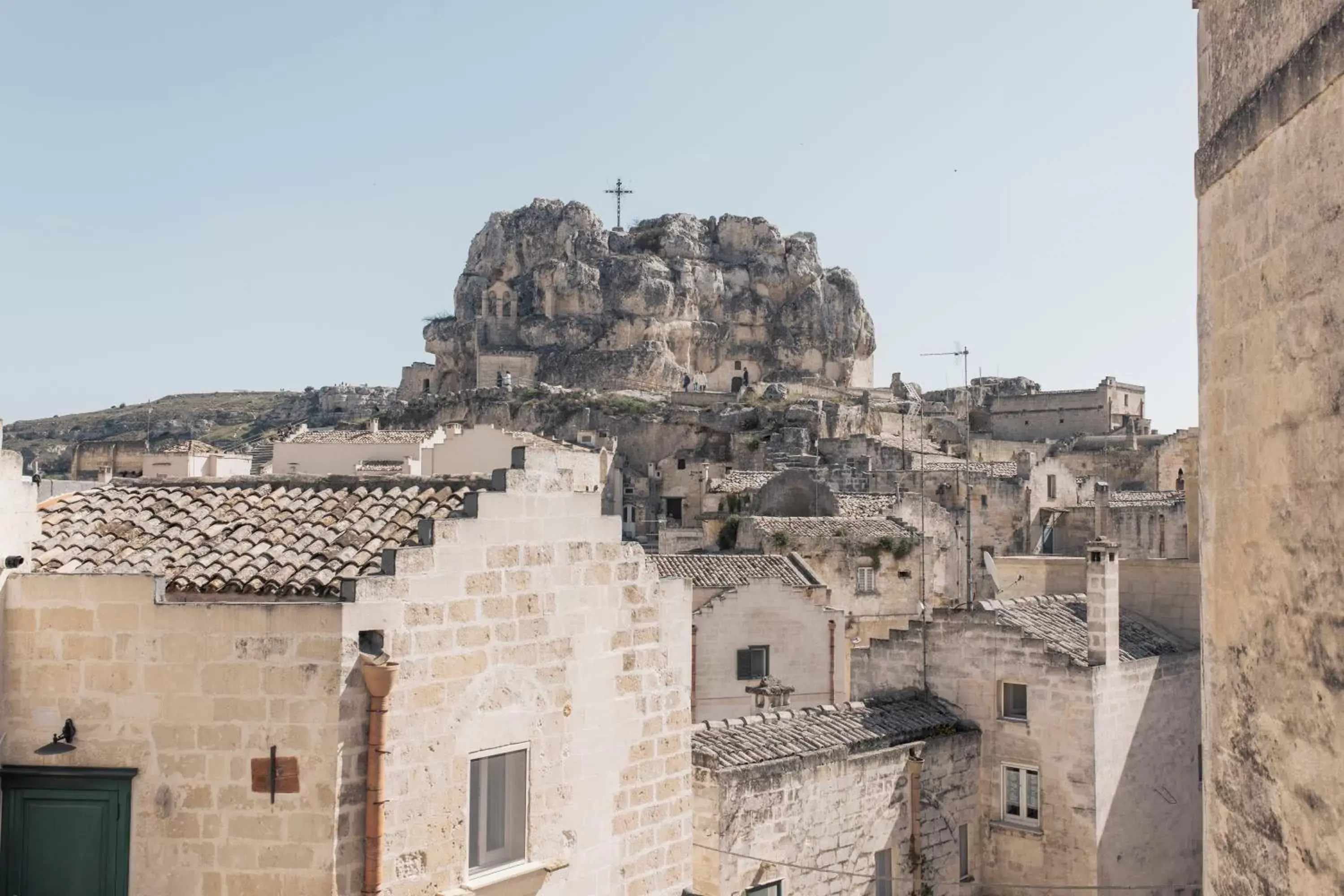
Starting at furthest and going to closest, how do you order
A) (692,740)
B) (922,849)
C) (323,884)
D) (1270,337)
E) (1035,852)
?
(1035,852)
(922,849)
(692,740)
(323,884)
(1270,337)

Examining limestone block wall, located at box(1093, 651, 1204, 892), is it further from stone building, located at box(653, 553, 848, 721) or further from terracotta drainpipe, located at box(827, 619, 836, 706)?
terracotta drainpipe, located at box(827, 619, 836, 706)

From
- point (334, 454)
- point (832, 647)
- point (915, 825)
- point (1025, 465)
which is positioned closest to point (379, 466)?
point (334, 454)

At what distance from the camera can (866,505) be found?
32531 millimetres

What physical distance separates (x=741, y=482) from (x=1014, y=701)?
80.7ft

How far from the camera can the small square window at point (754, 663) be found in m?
23.8

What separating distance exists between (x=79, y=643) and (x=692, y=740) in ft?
21.8

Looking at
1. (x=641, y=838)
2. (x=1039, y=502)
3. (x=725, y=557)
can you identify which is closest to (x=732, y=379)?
(x=1039, y=502)

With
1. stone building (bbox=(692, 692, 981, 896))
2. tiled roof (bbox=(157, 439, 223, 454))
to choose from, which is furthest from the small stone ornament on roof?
tiled roof (bbox=(157, 439, 223, 454))

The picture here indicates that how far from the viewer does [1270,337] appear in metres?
4.55

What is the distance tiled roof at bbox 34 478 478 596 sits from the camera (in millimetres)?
7625

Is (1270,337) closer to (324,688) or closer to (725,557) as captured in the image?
(324,688)

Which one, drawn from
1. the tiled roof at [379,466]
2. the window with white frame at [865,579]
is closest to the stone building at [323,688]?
the tiled roof at [379,466]

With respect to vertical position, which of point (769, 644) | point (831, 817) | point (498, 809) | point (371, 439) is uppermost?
point (371, 439)

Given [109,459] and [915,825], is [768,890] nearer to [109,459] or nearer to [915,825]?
[915,825]
